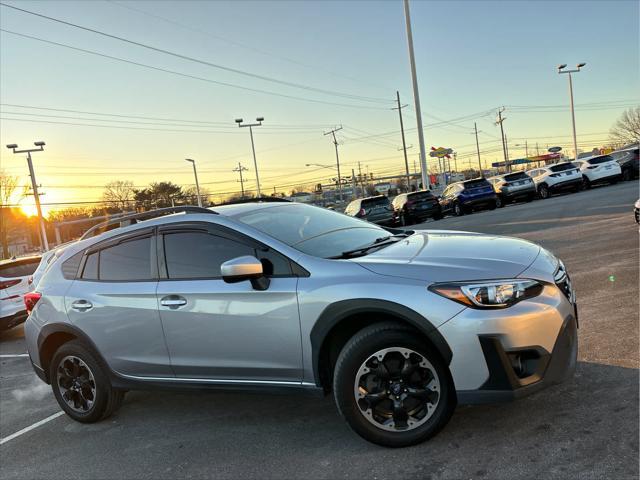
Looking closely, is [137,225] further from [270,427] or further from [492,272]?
[492,272]

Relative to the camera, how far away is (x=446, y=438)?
3.22m

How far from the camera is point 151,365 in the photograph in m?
3.99

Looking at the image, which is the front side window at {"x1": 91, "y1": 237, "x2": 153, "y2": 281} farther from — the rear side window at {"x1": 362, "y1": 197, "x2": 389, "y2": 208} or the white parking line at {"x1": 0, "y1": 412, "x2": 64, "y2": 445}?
the rear side window at {"x1": 362, "y1": 197, "x2": 389, "y2": 208}

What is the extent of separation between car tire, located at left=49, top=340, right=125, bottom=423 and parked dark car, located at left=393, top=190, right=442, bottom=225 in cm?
2006

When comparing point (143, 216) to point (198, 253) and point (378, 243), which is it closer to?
point (198, 253)

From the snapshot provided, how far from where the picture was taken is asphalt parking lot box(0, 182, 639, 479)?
Result: 2.90m

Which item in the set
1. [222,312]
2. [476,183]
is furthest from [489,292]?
[476,183]

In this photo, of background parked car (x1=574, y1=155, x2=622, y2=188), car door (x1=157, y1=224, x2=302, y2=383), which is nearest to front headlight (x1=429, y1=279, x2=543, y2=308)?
car door (x1=157, y1=224, x2=302, y2=383)

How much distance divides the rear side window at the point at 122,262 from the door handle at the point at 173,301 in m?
0.30

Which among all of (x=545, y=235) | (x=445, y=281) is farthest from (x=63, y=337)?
(x=545, y=235)

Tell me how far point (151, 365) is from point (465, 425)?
7.96ft

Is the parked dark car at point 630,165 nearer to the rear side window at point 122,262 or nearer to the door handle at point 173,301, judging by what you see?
the rear side window at point 122,262

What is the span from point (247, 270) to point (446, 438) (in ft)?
5.56

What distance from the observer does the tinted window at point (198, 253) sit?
373 centimetres
